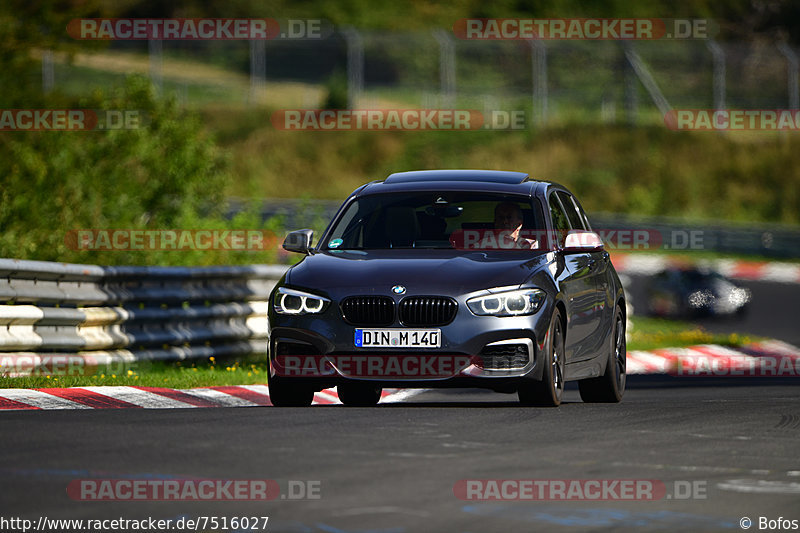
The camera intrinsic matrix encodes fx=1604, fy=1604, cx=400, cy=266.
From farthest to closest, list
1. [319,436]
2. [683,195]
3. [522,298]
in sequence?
1. [683,195]
2. [522,298]
3. [319,436]

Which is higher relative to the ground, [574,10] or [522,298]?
[574,10]

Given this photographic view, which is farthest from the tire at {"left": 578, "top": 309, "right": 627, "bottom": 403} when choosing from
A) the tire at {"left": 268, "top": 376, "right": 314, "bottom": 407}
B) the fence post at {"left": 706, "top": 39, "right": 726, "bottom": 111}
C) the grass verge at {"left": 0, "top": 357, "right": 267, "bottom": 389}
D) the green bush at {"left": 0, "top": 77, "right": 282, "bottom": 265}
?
the fence post at {"left": 706, "top": 39, "right": 726, "bottom": 111}

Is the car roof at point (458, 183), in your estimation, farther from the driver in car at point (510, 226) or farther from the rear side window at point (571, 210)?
the rear side window at point (571, 210)

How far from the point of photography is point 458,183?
12664 millimetres

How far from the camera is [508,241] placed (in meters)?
12.2

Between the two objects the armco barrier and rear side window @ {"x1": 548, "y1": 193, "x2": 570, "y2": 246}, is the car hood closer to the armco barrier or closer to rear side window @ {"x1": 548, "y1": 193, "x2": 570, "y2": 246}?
rear side window @ {"x1": 548, "y1": 193, "x2": 570, "y2": 246}

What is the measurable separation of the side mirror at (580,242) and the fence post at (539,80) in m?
36.8

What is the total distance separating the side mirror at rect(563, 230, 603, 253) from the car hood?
0.27m

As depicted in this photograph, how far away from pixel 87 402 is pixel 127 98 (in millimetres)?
15694

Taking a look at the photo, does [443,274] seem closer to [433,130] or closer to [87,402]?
[87,402]

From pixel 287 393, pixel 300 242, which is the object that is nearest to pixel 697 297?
pixel 300 242


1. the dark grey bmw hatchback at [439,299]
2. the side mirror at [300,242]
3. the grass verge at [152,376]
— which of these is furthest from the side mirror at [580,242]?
the grass verge at [152,376]

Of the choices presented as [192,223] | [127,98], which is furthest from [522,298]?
[127,98]

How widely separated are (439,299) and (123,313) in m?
5.23
